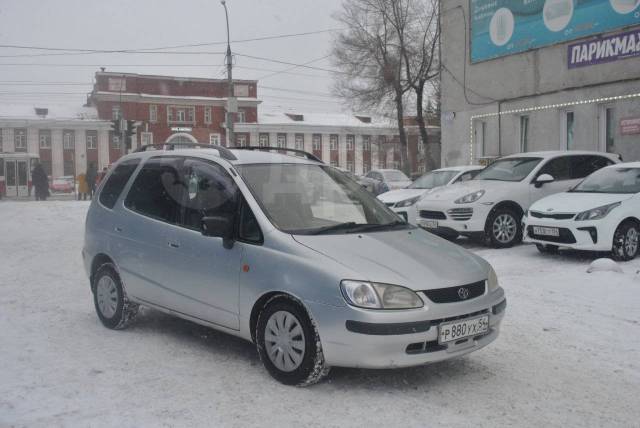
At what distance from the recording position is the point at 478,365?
4957 millimetres

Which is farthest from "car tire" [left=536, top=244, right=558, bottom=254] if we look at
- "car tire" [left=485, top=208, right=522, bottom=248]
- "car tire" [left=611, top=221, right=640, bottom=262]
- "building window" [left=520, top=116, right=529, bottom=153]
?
"building window" [left=520, top=116, right=529, bottom=153]

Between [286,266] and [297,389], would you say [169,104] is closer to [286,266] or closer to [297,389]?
[286,266]

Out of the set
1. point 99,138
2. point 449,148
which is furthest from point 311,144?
point 449,148

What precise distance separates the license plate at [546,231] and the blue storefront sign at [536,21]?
7554 mm

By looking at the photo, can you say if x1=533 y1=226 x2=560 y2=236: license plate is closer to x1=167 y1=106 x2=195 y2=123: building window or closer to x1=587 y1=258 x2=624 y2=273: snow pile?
x1=587 y1=258 x2=624 y2=273: snow pile

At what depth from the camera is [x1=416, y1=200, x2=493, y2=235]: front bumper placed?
35.3 feet

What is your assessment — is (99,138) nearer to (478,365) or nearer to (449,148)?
(449,148)

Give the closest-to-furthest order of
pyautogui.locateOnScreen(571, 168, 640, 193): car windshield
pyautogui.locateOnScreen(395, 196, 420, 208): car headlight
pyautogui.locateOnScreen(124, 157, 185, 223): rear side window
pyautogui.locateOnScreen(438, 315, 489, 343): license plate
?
pyautogui.locateOnScreen(438, 315, 489, 343): license plate < pyautogui.locateOnScreen(124, 157, 185, 223): rear side window < pyautogui.locateOnScreen(571, 168, 640, 193): car windshield < pyautogui.locateOnScreen(395, 196, 420, 208): car headlight

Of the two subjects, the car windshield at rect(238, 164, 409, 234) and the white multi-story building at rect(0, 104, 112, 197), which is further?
the white multi-story building at rect(0, 104, 112, 197)

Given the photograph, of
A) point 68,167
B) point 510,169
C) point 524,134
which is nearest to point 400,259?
point 510,169

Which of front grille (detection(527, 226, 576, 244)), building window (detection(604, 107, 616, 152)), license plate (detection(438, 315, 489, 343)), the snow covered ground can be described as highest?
building window (detection(604, 107, 616, 152))

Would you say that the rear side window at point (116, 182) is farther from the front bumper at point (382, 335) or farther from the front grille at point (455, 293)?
the front grille at point (455, 293)

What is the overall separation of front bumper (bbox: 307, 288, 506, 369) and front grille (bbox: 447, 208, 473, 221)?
6718mm

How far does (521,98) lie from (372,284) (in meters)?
15.4
